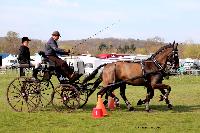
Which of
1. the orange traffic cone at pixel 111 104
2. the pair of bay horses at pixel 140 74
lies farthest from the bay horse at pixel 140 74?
the orange traffic cone at pixel 111 104

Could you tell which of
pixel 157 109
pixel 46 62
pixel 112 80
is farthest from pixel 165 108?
pixel 46 62

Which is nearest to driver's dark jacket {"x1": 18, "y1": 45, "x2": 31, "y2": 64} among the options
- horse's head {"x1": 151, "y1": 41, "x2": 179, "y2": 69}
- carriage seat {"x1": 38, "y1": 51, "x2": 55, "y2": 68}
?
carriage seat {"x1": 38, "y1": 51, "x2": 55, "y2": 68}

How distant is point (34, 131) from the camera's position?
35.5 feet

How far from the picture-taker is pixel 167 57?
15141 mm

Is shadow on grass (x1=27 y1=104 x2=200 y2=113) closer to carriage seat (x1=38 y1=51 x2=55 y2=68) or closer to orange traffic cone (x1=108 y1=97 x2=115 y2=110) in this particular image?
orange traffic cone (x1=108 y1=97 x2=115 y2=110)

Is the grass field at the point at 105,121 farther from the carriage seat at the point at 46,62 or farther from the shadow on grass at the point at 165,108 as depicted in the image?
the carriage seat at the point at 46,62

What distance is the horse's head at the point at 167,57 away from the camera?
15093mm

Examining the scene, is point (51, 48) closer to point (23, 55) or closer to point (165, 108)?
point (23, 55)

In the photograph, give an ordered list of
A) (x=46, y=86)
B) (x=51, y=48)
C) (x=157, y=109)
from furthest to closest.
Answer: (x=157, y=109)
(x=46, y=86)
(x=51, y=48)

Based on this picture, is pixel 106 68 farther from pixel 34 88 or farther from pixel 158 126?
pixel 158 126

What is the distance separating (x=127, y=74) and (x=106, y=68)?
2.27 ft

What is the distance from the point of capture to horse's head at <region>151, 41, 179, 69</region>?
15.1 metres

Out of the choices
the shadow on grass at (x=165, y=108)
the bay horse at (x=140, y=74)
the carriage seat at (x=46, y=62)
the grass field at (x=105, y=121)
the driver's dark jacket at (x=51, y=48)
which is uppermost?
the driver's dark jacket at (x=51, y=48)

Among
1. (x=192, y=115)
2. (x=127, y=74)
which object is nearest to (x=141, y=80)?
(x=127, y=74)
